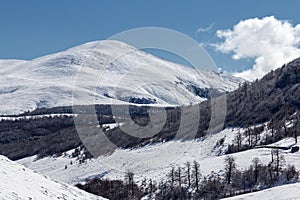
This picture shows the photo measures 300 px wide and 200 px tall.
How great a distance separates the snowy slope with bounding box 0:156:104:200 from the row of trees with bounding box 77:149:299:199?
61.5 metres

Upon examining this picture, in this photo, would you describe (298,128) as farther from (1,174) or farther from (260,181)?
(1,174)

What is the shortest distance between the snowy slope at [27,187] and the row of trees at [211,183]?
61.5 m

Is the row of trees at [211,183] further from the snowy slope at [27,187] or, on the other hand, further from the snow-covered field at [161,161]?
the snowy slope at [27,187]

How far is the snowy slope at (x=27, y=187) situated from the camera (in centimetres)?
3142

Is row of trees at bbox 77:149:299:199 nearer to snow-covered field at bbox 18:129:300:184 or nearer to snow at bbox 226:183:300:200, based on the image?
snow-covered field at bbox 18:129:300:184

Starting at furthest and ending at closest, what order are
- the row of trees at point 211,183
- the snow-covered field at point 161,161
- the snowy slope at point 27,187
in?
1. the snow-covered field at point 161,161
2. the row of trees at point 211,183
3. the snowy slope at point 27,187

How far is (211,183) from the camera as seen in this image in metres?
108

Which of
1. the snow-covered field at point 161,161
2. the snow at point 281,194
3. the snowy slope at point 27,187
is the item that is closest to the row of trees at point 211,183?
the snow-covered field at point 161,161

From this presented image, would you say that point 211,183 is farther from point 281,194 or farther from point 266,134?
point 266,134

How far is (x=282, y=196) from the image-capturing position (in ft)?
203

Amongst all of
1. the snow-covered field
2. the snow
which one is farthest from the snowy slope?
the snow-covered field

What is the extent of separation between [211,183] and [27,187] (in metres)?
77.5

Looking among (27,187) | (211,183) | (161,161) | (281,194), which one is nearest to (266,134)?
(161,161)

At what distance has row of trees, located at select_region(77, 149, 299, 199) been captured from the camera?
10038 cm
